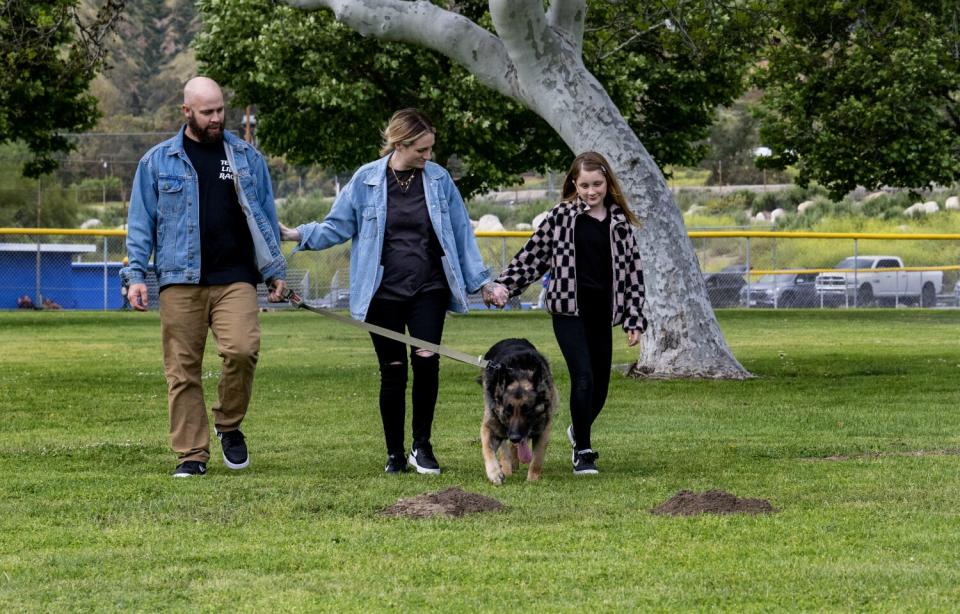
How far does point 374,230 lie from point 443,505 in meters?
1.91

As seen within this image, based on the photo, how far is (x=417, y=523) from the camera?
20.9 ft

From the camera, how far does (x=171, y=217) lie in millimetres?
7875

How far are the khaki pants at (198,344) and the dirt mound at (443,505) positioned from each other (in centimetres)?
164

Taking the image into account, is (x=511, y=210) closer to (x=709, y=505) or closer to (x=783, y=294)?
(x=783, y=294)

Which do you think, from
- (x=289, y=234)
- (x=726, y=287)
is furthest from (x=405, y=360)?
(x=726, y=287)

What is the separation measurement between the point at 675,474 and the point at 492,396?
1.13 meters

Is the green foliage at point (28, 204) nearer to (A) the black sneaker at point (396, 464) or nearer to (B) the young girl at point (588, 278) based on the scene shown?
(A) the black sneaker at point (396, 464)

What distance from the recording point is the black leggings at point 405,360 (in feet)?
26.4

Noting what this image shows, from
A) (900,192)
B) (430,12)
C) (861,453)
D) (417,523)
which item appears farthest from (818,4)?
(900,192)

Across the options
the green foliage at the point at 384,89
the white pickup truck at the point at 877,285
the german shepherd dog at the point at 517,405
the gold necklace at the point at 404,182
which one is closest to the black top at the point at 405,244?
the gold necklace at the point at 404,182

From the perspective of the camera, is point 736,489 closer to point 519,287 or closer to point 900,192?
point 519,287

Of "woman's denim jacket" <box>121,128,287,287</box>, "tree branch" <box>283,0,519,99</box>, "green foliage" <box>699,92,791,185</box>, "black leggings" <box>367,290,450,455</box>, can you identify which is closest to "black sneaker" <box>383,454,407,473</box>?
"black leggings" <box>367,290,450,455</box>

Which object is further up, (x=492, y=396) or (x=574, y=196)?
(x=574, y=196)

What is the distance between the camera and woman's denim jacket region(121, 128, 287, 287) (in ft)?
25.7
